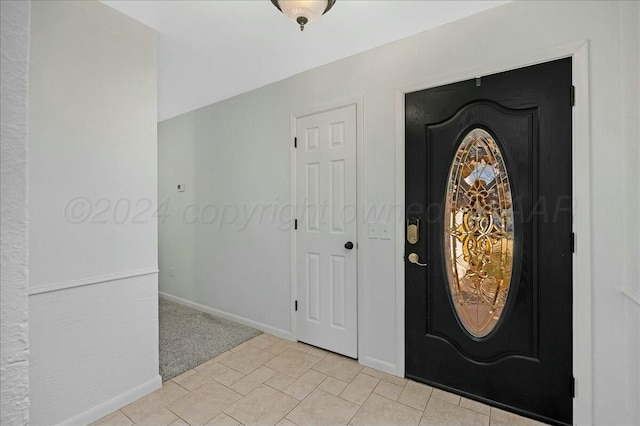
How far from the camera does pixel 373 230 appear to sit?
238 centimetres

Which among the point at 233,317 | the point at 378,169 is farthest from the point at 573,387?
the point at 233,317

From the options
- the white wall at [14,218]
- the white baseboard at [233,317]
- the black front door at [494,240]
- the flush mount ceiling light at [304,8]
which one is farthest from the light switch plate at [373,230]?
the white wall at [14,218]

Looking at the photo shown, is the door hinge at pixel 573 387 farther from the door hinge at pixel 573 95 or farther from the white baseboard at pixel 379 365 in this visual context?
the door hinge at pixel 573 95

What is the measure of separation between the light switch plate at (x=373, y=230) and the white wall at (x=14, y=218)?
2.15 meters

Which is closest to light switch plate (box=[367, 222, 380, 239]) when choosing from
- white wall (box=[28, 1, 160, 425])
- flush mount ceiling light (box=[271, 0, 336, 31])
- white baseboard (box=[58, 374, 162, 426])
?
flush mount ceiling light (box=[271, 0, 336, 31])

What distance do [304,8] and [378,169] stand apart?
119cm

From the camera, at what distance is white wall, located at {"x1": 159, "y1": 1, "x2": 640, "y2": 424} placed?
1562 millimetres

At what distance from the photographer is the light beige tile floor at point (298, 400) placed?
6.01ft

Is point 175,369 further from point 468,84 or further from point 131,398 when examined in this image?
point 468,84

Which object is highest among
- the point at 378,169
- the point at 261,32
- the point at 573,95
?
the point at 261,32

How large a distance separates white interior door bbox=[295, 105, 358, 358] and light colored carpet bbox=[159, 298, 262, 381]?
0.72 meters

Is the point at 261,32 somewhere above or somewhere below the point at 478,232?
above

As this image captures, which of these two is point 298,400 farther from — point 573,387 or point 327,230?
point 573,387

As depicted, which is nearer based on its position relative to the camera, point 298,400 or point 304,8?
point 304,8
